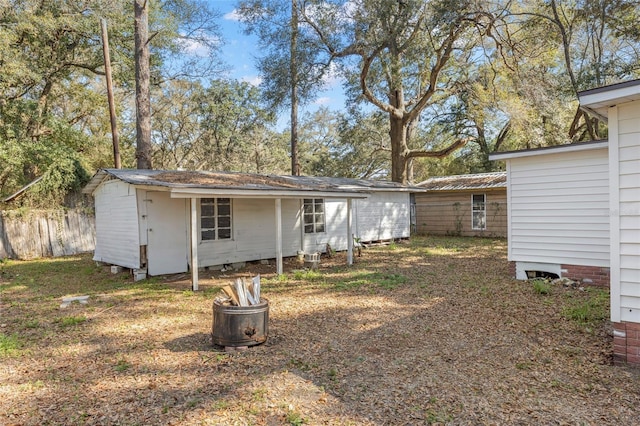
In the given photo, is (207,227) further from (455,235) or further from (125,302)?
(455,235)

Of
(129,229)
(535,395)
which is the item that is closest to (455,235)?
(129,229)

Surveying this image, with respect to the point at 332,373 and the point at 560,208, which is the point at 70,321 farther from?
the point at 560,208

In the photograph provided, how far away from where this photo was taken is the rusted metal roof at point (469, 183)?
1666 cm

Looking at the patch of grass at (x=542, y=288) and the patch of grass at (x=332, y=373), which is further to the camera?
the patch of grass at (x=542, y=288)

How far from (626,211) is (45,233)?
16569 mm

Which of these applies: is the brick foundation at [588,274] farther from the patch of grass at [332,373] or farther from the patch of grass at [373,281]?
the patch of grass at [332,373]

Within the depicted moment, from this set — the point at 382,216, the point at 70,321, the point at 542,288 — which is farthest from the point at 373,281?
the point at 382,216

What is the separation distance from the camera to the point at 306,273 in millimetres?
9586

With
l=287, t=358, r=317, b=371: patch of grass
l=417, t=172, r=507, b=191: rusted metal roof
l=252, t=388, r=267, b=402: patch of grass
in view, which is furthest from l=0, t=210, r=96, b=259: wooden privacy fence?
l=417, t=172, r=507, b=191: rusted metal roof

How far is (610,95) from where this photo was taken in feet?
12.2

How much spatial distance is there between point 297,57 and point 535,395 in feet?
46.8

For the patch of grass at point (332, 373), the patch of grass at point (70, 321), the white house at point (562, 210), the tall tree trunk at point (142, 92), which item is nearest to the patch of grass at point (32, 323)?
the patch of grass at point (70, 321)

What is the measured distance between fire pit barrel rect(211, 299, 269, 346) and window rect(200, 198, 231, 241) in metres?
5.75

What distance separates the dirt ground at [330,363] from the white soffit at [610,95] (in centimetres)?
270
